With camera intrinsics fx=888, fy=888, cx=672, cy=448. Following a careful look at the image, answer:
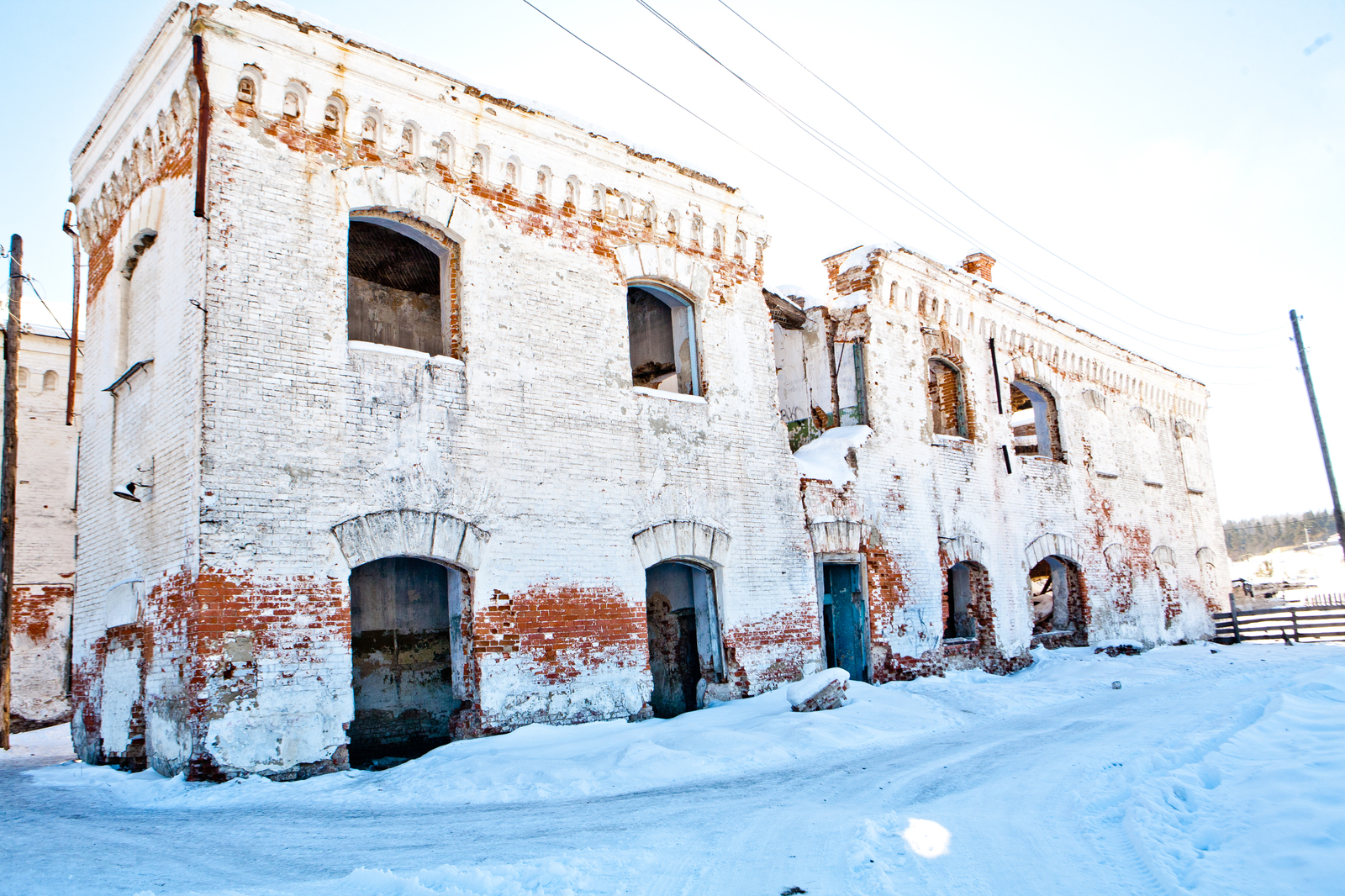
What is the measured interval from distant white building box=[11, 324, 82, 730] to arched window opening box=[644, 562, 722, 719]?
10.6 metres

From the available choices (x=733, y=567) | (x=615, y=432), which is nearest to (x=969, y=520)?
(x=733, y=567)

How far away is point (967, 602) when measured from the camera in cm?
1572

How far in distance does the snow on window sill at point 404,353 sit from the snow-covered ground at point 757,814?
3.76 meters

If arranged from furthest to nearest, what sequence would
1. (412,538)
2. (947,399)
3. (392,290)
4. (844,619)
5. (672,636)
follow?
1. (947,399)
2. (844,619)
3. (672,636)
4. (392,290)
5. (412,538)

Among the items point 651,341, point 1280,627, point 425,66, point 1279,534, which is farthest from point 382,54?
point 1279,534

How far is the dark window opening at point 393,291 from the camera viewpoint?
1123 centimetres

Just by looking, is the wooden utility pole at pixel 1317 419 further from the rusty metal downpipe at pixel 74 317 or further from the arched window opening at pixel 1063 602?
the rusty metal downpipe at pixel 74 317

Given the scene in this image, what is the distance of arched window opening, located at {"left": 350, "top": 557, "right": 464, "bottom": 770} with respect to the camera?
10.4 meters

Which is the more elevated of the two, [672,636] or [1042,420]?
[1042,420]

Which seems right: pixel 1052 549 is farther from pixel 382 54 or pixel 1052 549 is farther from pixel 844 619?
pixel 382 54

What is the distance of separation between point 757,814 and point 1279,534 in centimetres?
10901

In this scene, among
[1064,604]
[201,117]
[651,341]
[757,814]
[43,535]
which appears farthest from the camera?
[1064,604]

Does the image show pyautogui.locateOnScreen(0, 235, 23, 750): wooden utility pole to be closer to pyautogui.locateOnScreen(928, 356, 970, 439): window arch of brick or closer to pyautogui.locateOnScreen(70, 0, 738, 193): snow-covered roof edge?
pyautogui.locateOnScreen(70, 0, 738, 193): snow-covered roof edge

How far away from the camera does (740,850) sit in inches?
207
